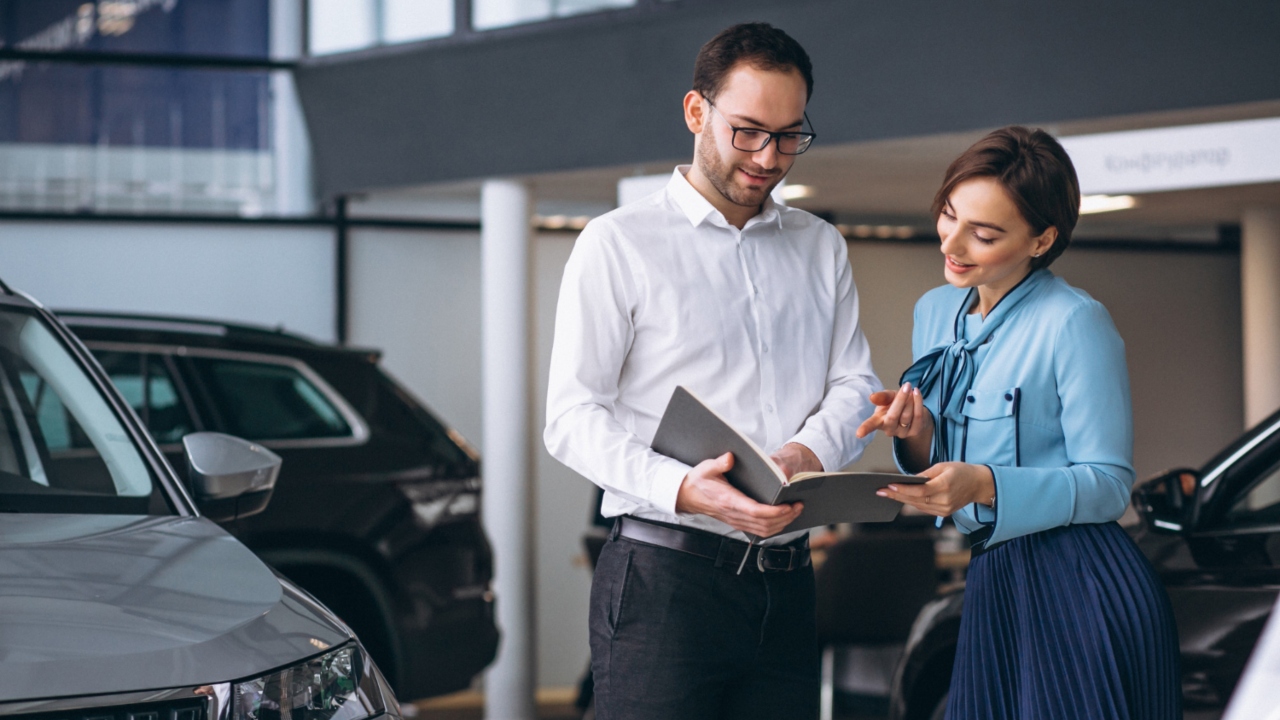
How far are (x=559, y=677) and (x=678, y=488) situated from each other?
5.82 metres

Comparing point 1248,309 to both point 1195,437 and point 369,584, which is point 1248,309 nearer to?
point 1195,437

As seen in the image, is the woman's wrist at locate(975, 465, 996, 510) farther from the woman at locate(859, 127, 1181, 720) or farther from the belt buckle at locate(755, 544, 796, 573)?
the belt buckle at locate(755, 544, 796, 573)

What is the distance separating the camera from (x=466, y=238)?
783 centimetres

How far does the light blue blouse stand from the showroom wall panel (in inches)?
238

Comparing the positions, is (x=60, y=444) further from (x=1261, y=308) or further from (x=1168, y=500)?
(x=1261, y=308)

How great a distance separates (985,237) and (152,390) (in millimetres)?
3652

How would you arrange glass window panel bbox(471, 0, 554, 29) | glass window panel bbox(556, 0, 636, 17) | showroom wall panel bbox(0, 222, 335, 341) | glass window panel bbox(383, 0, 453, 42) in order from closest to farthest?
glass window panel bbox(556, 0, 636, 17) < glass window panel bbox(471, 0, 554, 29) < glass window panel bbox(383, 0, 453, 42) < showroom wall panel bbox(0, 222, 335, 341)

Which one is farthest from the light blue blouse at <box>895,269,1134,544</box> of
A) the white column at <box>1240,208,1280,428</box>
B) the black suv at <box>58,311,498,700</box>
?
the white column at <box>1240,208,1280,428</box>

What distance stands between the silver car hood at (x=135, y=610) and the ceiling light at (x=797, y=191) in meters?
4.94

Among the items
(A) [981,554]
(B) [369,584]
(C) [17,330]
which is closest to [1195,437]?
(B) [369,584]

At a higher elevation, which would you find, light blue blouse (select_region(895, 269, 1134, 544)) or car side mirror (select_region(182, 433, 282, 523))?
light blue blouse (select_region(895, 269, 1134, 544))

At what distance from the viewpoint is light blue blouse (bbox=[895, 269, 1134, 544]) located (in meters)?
2.01

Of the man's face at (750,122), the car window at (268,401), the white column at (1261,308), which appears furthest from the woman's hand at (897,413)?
the white column at (1261,308)

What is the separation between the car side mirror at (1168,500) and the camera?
3062mm
